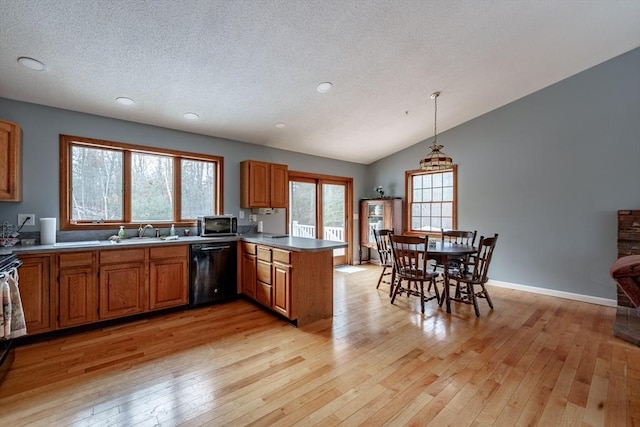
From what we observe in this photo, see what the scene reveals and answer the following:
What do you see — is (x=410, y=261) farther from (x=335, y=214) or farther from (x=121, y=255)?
(x=121, y=255)

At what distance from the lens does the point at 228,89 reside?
317 centimetres

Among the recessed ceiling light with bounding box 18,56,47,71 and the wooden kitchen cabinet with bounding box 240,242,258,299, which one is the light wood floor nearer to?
the wooden kitchen cabinet with bounding box 240,242,258,299

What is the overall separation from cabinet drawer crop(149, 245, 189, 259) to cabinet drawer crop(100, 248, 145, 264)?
107mm

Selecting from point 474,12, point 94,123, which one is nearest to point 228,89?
point 94,123

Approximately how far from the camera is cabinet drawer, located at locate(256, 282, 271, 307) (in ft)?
11.1

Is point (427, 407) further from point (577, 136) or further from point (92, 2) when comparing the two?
point (577, 136)

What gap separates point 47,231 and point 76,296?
0.79 m

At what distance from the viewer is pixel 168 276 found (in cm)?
336

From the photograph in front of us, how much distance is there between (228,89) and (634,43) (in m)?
4.91

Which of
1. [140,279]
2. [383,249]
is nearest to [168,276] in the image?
[140,279]

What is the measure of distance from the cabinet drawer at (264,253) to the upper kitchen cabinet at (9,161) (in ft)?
8.11

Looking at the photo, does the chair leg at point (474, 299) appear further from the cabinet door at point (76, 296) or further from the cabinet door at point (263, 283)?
the cabinet door at point (76, 296)

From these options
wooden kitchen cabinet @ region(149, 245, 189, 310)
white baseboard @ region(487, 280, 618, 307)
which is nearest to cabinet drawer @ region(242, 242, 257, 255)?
wooden kitchen cabinet @ region(149, 245, 189, 310)

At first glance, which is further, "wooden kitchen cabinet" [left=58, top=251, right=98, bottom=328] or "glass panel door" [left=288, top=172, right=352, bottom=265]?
"glass panel door" [left=288, top=172, right=352, bottom=265]
